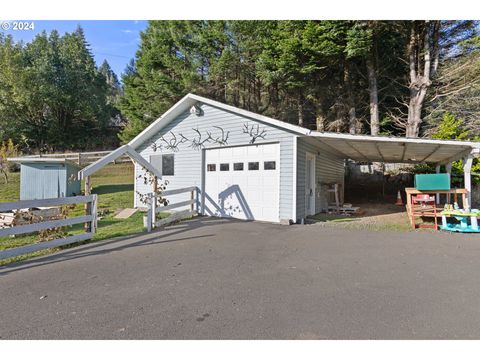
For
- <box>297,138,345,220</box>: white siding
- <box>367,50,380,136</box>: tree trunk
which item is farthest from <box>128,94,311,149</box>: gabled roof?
<box>367,50,380,136</box>: tree trunk

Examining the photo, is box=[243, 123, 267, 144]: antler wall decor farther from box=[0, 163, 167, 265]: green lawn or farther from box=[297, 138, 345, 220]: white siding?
box=[0, 163, 167, 265]: green lawn

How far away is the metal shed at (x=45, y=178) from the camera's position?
1210cm

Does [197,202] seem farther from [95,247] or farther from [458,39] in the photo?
[458,39]

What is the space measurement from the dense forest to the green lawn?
377 centimetres

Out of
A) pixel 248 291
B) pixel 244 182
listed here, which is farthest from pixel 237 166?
pixel 248 291

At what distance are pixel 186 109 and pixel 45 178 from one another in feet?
24.2

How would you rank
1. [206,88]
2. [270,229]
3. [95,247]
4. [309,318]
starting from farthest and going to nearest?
[206,88] → [270,229] → [95,247] → [309,318]

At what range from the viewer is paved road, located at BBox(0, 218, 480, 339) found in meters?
2.56

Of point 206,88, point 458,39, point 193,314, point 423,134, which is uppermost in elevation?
point 458,39

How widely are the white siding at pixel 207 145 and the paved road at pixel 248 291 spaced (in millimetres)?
2629

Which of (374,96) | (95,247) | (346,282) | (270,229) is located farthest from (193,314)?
(374,96)

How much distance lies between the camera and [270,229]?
7.39 metres

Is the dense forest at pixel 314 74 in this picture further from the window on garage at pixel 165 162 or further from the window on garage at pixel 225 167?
the window on garage at pixel 225 167

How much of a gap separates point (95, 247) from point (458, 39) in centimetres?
1944
